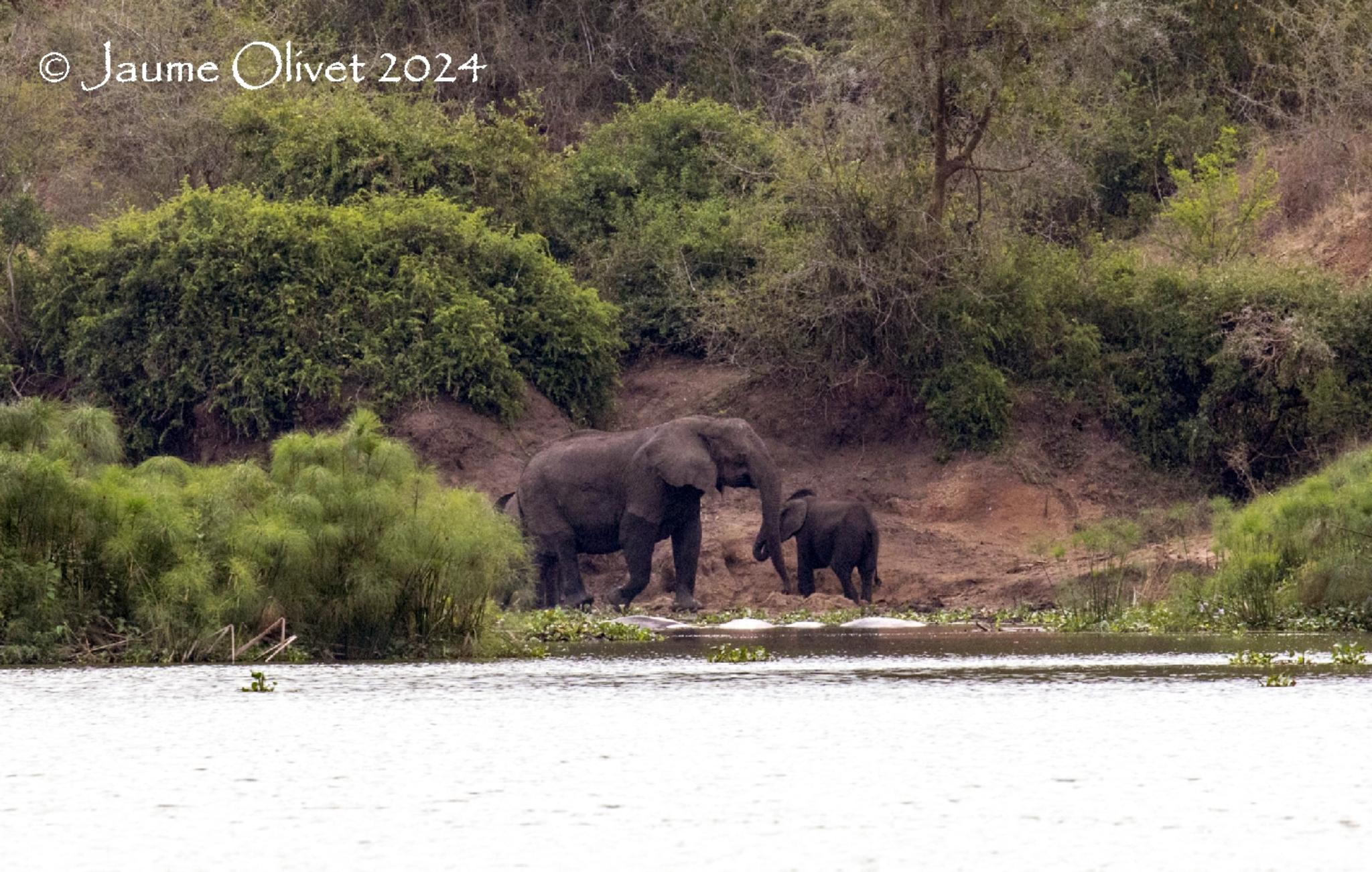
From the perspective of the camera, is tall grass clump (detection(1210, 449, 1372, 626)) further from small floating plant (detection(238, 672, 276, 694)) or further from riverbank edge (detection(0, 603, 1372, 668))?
small floating plant (detection(238, 672, 276, 694))

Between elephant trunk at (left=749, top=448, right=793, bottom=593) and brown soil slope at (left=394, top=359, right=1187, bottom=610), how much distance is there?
0.63m

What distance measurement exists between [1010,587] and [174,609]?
47.2 feet

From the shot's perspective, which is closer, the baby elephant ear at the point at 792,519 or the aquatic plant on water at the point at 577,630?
the aquatic plant on water at the point at 577,630

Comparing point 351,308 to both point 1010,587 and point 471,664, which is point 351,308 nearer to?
point 1010,587

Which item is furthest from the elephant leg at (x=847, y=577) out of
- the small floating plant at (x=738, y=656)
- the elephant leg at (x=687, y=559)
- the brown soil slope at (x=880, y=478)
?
the small floating plant at (x=738, y=656)

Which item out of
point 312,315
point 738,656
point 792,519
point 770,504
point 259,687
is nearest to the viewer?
point 259,687

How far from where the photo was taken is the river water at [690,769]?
397 inches

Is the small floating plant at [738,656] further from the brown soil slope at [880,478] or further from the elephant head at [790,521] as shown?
the elephant head at [790,521]

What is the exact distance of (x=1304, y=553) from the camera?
24297mm

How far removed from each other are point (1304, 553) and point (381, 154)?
A: 2084 cm

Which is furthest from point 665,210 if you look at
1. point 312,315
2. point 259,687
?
point 259,687

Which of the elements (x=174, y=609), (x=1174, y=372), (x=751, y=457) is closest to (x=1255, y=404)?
(x=1174, y=372)

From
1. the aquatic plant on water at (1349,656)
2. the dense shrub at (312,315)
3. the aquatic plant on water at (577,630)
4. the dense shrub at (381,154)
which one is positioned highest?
the dense shrub at (381,154)

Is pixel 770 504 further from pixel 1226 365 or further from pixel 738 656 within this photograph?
pixel 738 656
